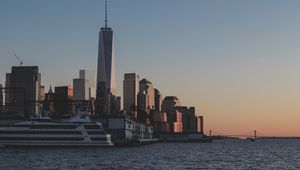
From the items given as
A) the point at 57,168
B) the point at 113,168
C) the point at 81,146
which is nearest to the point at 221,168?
the point at 113,168

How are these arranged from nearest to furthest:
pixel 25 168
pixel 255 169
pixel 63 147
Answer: pixel 25 168 → pixel 255 169 → pixel 63 147

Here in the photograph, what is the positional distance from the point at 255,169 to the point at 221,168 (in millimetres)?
5366

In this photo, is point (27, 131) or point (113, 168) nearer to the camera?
point (113, 168)

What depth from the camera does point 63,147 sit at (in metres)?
165

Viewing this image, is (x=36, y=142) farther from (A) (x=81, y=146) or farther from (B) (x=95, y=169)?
(B) (x=95, y=169)

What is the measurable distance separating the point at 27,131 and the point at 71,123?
12765 mm

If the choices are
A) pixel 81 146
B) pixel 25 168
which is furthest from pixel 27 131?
pixel 25 168

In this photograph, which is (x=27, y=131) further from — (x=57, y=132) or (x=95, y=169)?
(x=95, y=169)

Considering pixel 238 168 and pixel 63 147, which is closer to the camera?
pixel 238 168

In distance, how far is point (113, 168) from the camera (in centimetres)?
8856

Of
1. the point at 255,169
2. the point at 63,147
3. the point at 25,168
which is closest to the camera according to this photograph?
the point at 25,168

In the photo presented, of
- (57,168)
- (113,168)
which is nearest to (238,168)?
(113,168)

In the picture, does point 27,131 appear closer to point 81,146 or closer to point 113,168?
point 81,146

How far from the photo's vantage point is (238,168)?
9231 centimetres
